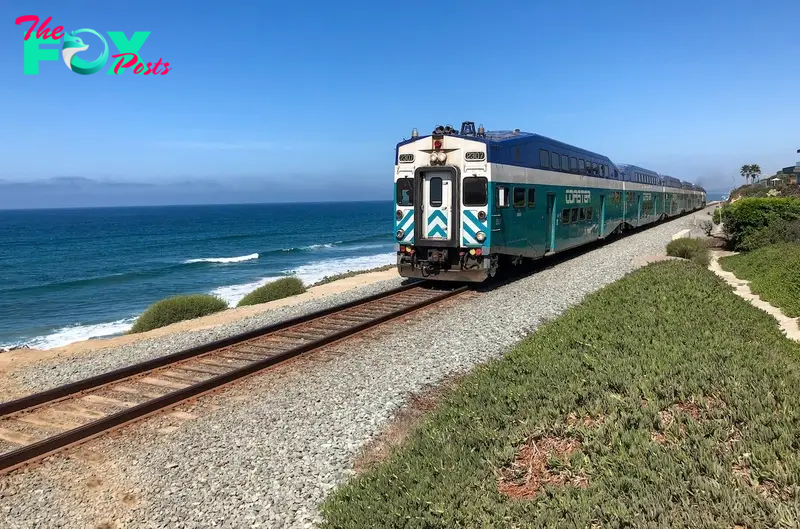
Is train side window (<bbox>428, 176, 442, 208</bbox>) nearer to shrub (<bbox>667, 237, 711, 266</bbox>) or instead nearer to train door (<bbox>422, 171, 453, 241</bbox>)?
train door (<bbox>422, 171, 453, 241</bbox>)

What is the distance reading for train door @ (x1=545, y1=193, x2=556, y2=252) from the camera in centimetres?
1703

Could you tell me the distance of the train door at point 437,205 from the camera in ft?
45.5

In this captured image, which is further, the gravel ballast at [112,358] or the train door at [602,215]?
the train door at [602,215]

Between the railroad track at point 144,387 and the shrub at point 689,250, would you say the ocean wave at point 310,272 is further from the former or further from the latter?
the shrub at point 689,250

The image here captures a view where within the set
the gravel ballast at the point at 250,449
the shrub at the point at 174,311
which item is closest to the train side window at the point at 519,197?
the gravel ballast at the point at 250,449

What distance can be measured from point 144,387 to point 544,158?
42.2ft

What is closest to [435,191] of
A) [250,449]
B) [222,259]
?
[250,449]

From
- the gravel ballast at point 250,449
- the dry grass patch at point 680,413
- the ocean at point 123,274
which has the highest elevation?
the dry grass patch at point 680,413

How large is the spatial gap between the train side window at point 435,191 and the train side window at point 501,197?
1.42 m

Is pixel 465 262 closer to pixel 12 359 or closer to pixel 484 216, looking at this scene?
pixel 484 216

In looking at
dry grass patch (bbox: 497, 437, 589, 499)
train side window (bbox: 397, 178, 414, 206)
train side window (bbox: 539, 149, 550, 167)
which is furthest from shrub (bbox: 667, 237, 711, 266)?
dry grass patch (bbox: 497, 437, 589, 499)

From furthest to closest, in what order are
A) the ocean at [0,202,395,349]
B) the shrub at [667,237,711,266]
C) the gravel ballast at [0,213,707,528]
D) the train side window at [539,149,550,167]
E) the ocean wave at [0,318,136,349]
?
the ocean at [0,202,395,349] < the ocean wave at [0,318,136,349] < the shrub at [667,237,711,266] < the train side window at [539,149,550,167] < the gravel ballast at [0,213,707,528]

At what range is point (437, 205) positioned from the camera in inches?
553

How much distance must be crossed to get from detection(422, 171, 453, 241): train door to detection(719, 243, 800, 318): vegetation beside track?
761cm
